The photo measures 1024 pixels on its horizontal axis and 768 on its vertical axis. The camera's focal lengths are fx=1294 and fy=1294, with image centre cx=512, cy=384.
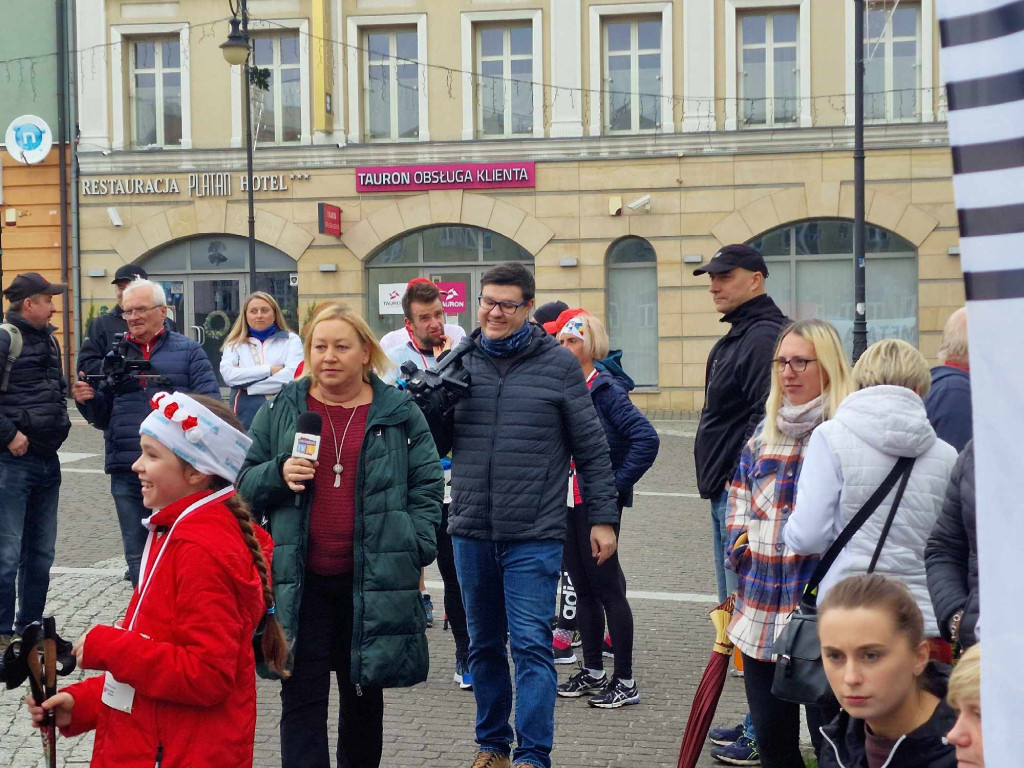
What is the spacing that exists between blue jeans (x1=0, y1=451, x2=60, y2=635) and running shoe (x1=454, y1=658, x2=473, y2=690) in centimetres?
232

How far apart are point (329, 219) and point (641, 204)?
580cm

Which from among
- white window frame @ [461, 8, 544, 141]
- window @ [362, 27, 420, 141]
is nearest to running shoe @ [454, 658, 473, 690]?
white window frame @ [461, 8, 544, 141]

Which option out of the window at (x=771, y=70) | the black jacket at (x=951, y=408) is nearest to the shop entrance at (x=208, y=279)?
the window at (x=771, y=70)

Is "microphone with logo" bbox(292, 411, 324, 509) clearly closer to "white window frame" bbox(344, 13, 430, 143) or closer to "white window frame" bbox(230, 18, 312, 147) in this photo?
"white window frame" bbox(344, 13, 430, 143)

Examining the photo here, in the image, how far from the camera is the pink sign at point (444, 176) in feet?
79.0

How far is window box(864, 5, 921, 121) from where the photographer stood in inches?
911

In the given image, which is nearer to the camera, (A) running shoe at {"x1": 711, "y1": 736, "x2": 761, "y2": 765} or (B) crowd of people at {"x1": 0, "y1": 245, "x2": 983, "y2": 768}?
(B) crowd of people at {"x1": 0, "y1": 245, "x2": 983, "y2": 768}

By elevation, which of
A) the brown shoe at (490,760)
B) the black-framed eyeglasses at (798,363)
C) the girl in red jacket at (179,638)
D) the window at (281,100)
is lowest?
the brown shoe at (490,760)

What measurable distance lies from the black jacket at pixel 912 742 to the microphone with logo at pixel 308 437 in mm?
1832

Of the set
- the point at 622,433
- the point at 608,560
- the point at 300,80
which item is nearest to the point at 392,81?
the point at 300,80

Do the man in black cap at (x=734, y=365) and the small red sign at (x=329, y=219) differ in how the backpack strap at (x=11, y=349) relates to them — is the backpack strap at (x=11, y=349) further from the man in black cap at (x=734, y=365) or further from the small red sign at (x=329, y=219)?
the small red sign at (x=329, y=219)

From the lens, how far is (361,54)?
81.4ft

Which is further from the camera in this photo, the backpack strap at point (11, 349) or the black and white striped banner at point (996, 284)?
the backpack strap at point (11, 349)

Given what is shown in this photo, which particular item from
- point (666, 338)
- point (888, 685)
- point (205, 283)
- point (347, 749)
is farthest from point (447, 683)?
point (205, 283)
